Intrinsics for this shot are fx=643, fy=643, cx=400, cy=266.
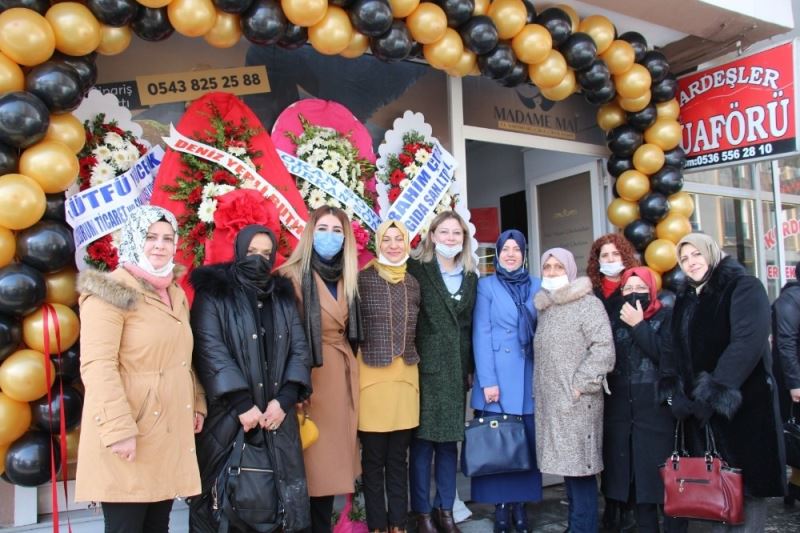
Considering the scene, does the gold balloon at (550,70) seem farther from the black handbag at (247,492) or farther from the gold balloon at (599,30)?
the black handbag at (247,492)

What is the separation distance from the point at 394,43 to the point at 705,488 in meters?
2.83

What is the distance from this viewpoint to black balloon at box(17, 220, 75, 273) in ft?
9.39

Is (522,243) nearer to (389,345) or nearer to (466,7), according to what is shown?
(389,345)

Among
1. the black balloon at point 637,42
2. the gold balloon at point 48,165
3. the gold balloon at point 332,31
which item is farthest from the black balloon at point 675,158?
the gold balloon at point 48,165

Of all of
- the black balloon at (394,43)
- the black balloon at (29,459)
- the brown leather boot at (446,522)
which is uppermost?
the black balloon at (394,43)

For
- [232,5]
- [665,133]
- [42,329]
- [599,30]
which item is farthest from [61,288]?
[665,133]

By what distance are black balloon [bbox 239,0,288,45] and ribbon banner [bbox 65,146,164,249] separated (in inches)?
39.7

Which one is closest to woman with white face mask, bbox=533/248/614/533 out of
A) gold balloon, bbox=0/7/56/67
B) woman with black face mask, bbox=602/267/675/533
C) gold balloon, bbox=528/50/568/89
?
woman with black face mask, bbox=602/267/675/533

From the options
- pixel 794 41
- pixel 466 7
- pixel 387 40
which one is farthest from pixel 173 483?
pixel 794 41

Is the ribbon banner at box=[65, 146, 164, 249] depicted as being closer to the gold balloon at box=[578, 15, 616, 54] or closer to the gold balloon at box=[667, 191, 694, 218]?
the gold balloon at box=[578, 15, 616, 54]

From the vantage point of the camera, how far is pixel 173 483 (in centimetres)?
245

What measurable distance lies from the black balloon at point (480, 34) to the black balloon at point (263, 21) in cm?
118

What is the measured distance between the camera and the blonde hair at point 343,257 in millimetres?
3188

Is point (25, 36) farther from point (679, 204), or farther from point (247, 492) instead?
point (679, 204)
